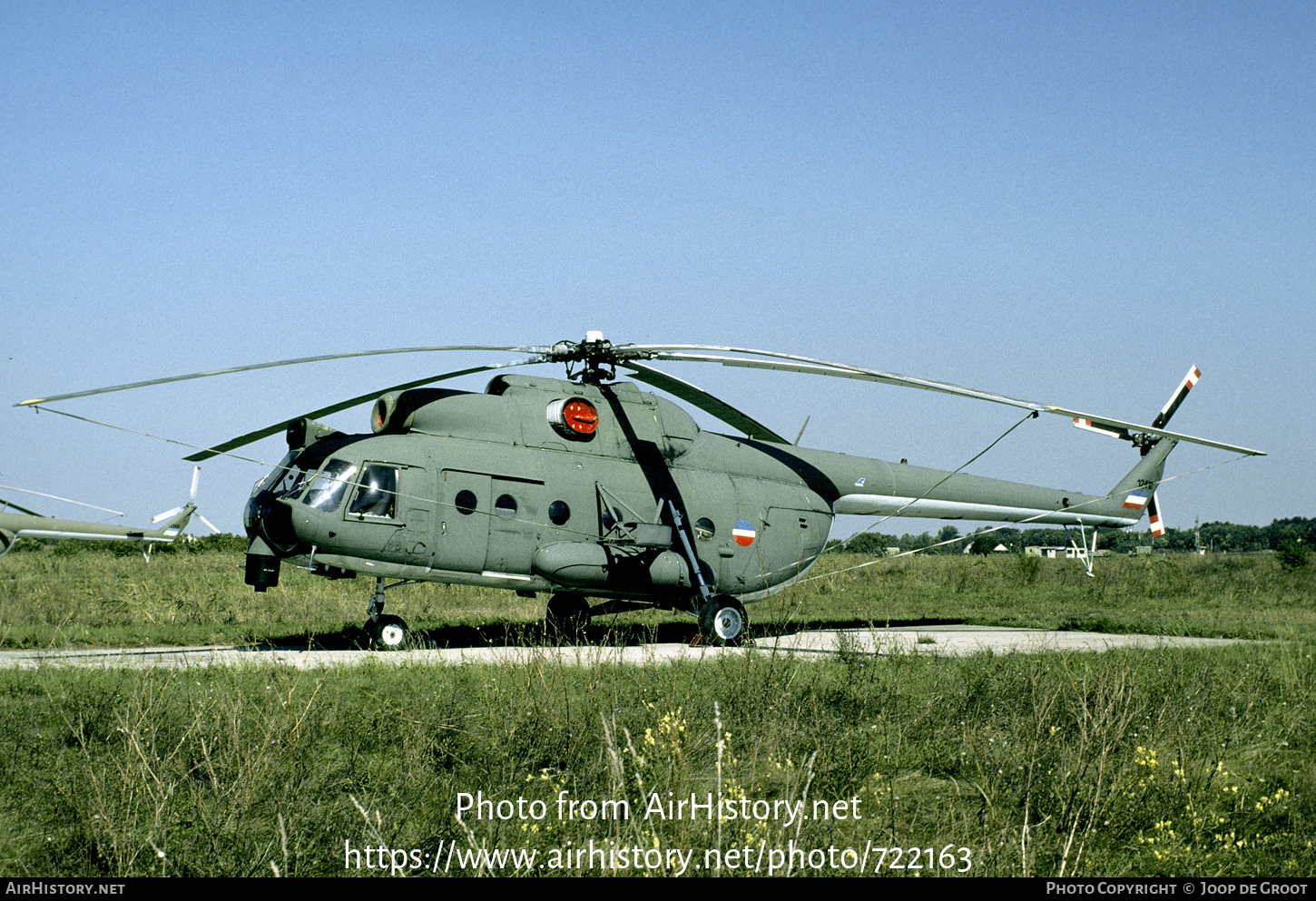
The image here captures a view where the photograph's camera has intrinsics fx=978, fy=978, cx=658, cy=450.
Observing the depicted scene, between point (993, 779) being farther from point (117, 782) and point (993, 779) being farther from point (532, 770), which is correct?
point (117, 782)

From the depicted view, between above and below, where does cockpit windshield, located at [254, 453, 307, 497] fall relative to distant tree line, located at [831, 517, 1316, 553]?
above

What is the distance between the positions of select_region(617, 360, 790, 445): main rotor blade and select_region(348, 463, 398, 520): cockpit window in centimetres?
365

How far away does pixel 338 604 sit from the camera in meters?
21.1

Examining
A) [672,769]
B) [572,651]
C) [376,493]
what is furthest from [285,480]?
[672,769]

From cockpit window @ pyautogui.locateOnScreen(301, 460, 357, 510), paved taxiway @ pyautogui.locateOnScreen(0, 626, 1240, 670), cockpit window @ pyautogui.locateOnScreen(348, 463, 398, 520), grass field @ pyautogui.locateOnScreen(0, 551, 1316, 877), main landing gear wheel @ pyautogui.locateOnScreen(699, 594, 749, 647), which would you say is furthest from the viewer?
main landing gear wheel @ pyautogui.locateOnScreen(699, 594, 749, 647)

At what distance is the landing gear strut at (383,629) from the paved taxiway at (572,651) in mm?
546

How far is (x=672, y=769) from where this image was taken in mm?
5598

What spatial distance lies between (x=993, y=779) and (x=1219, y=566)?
33.6 m

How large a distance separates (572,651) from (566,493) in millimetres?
2459

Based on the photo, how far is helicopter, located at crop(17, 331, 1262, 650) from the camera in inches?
504

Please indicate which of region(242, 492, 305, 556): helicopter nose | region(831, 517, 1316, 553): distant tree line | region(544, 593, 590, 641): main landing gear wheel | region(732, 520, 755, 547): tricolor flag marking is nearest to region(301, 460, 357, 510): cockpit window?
region(242, 492, 305, 556): helicopter nose

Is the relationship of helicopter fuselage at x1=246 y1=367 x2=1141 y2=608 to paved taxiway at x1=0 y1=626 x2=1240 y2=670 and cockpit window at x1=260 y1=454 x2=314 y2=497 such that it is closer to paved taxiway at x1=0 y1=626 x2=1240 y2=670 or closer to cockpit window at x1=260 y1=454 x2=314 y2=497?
cockpit window at x1=260 y1=454 x2=314 y2=497

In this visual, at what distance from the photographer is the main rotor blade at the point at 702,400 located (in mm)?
14172

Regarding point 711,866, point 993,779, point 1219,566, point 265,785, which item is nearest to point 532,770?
point 265,785
